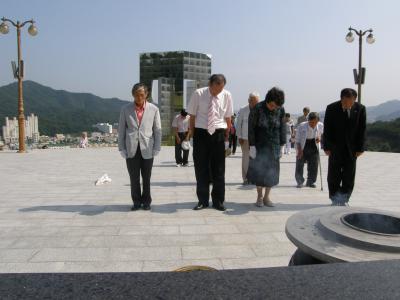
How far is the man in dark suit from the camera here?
5.09 meters

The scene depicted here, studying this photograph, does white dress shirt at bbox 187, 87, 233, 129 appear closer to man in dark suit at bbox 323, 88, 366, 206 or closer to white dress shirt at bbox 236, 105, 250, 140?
man in dark suit at bbox 323, 88, 366, 206

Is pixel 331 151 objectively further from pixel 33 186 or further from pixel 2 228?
pixel 33 186

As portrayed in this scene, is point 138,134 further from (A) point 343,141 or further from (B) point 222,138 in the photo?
(A) point 343,141

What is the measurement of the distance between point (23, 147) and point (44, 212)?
42.4 feet

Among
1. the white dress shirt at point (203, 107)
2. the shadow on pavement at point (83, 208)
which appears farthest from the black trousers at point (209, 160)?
the shadow on pavement at point (83, 208)

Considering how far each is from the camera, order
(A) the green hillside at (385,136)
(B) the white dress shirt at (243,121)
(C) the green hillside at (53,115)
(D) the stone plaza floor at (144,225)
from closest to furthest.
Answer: (D) the stone plaza floor at (144,225) < (B) the white dress shirt at (243,121) < (A) the green hillside at (385,136) < (C) the green hillside at (53,115)

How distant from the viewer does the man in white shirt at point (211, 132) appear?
17.1 ft

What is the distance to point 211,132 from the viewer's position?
Answer: 521 cm

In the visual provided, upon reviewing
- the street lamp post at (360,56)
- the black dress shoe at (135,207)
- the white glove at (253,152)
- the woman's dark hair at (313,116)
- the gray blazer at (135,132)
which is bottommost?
the black dress shoe at (135,207)

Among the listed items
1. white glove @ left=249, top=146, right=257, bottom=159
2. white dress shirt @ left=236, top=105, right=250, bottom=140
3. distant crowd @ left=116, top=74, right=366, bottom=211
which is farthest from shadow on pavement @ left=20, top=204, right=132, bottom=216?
white dress shirt @ left=236, top=105, right=250, bottom=140

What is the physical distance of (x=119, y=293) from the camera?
Answer: 1.54 m

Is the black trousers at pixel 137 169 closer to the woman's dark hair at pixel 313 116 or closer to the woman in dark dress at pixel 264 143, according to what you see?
the woman in dark dress at pixel 264 143

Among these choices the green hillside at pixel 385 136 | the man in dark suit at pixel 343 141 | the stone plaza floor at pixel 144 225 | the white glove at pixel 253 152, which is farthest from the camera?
the green hillside at pixel 385 136

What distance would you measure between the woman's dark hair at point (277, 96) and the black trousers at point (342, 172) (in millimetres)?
1068
